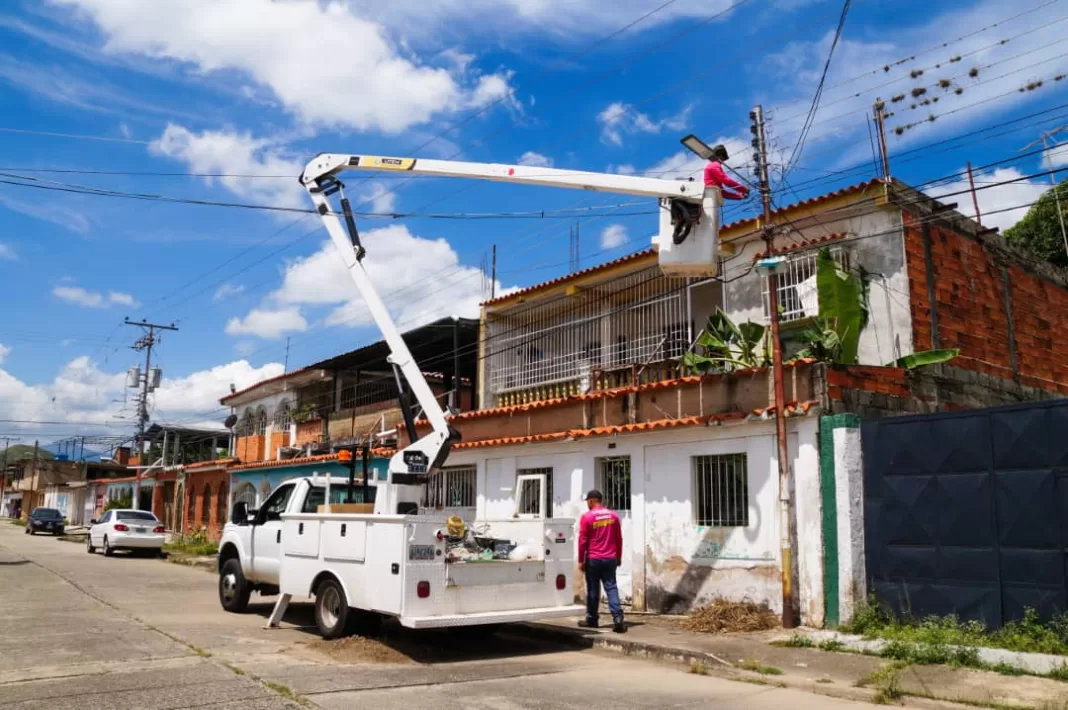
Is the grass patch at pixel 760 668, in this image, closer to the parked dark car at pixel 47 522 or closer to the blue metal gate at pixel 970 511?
the blue metal gate at pixel 970 511

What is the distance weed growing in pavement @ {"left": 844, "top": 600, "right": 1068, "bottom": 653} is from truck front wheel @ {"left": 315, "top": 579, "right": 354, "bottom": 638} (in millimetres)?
5738

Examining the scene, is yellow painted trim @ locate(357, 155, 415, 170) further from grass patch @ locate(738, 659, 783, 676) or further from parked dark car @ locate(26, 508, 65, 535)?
parked dark car @ locate(26, 508, 65, 535)

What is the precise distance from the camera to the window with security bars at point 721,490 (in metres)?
11.5

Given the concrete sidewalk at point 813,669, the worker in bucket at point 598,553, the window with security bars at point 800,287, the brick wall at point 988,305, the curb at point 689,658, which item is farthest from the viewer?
the window with security bars at point 800,287

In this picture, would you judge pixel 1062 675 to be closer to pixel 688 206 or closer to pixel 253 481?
pixel 688 206

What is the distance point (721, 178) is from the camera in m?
10.6

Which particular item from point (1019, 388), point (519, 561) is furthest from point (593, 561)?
point (1019, 388)

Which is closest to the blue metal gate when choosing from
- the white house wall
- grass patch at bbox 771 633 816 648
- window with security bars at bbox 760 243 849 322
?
the white house wall

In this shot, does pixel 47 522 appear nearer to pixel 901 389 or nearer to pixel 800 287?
pixel 800 287

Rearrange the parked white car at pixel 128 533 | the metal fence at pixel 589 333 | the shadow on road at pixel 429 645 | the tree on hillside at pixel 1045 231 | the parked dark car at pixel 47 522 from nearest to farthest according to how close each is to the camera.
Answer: the shadow on road at pixel 429 645, the metal fence at pixel 589 333, the tree on hillside at pixel 1045 231, the parked white car at pixel 128 533, the parked dark car at pixel 47 522

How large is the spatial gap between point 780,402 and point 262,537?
7239 mm

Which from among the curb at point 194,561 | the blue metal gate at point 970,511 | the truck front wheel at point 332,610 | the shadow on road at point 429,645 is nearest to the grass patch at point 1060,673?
the blue metal gate at point 970,511

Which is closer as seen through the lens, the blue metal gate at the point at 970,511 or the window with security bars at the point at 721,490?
the blue metal gate at the point at 970,511

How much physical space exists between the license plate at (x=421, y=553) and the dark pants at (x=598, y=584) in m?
2.86
